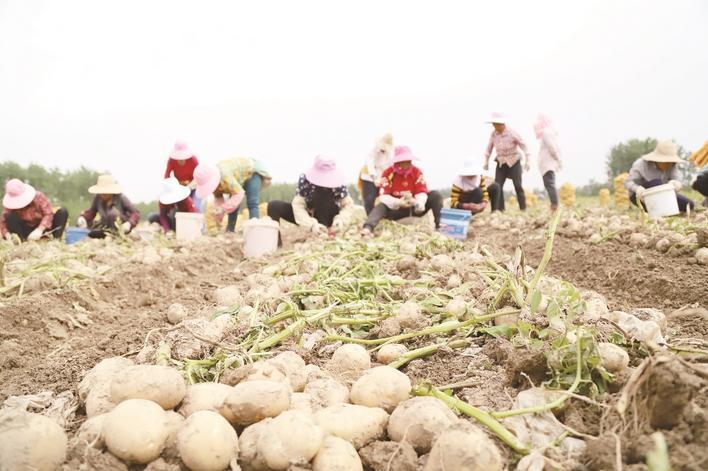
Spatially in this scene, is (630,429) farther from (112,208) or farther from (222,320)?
(112,208)

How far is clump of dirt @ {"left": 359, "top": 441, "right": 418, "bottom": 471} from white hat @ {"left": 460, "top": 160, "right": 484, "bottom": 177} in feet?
21.7

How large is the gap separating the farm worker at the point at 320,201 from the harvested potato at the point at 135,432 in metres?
4.61

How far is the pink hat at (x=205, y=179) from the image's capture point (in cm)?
668

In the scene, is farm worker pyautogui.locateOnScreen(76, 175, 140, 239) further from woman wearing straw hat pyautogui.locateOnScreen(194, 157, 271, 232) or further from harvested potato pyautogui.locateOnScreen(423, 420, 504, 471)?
harvested potato pyautogui.locateOnScreen(423, 420, 504, 471)

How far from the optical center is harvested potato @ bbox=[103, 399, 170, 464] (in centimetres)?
116

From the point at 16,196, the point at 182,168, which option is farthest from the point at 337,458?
the point at 16,196

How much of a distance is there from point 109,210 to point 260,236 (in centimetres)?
447

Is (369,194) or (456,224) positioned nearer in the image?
(456,224)

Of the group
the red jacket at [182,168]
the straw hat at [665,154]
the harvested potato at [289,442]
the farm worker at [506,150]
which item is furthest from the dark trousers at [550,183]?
the harvested potato at [289,442]

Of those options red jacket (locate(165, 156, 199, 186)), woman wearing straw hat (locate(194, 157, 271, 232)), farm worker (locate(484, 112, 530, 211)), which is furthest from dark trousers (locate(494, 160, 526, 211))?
red jacket (locate(165, 156, 199, 186))

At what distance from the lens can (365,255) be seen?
333cm

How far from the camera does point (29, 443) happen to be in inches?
44.5

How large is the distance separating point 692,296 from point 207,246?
457cm

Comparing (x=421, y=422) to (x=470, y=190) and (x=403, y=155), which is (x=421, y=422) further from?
(x=470, y=190)
